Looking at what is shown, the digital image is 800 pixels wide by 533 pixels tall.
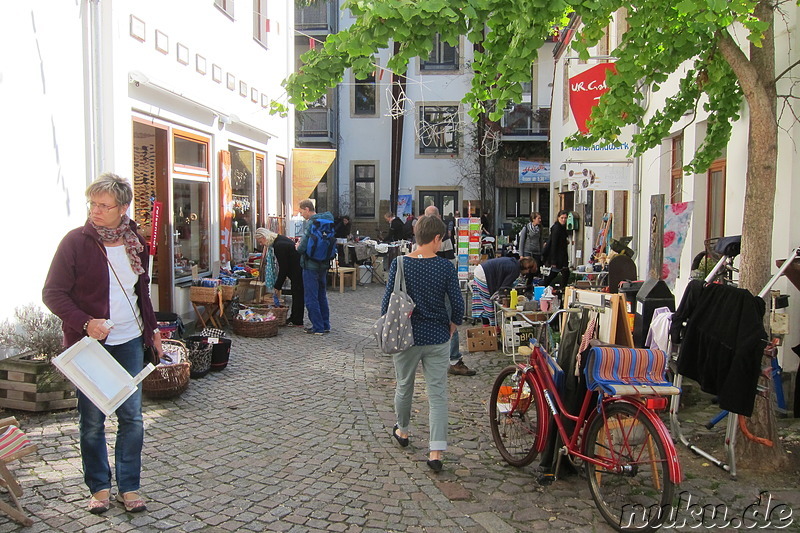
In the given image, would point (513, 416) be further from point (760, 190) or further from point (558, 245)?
point (558, 245)

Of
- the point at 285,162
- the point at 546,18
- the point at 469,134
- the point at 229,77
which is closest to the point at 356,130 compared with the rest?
the point at 469,134

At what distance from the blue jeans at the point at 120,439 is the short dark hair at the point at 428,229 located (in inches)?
77.8

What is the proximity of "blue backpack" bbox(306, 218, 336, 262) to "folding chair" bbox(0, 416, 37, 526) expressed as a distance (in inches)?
219

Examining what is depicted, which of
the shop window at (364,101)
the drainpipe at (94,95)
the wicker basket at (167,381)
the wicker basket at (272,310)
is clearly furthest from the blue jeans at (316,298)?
Answer: the shop window at (364,101)

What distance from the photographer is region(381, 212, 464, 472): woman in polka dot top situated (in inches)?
184

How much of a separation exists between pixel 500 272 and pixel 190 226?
448 centimetres

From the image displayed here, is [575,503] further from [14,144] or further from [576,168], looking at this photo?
[576,168]

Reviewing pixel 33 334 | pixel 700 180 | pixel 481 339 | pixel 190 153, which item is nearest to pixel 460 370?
Result: pixel 481 339

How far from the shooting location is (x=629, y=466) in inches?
145

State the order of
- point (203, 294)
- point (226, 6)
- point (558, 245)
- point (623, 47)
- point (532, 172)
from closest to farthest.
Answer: point (623, 47)
point (203, 294)
point (226, 6)
point (558, 245)
point (532, 172)

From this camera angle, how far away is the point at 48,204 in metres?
6.36

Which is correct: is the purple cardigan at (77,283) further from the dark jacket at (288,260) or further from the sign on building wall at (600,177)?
the sign on building wall at (600,177)

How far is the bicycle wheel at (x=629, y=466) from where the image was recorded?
11.5 ft

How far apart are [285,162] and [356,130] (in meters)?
12.7
